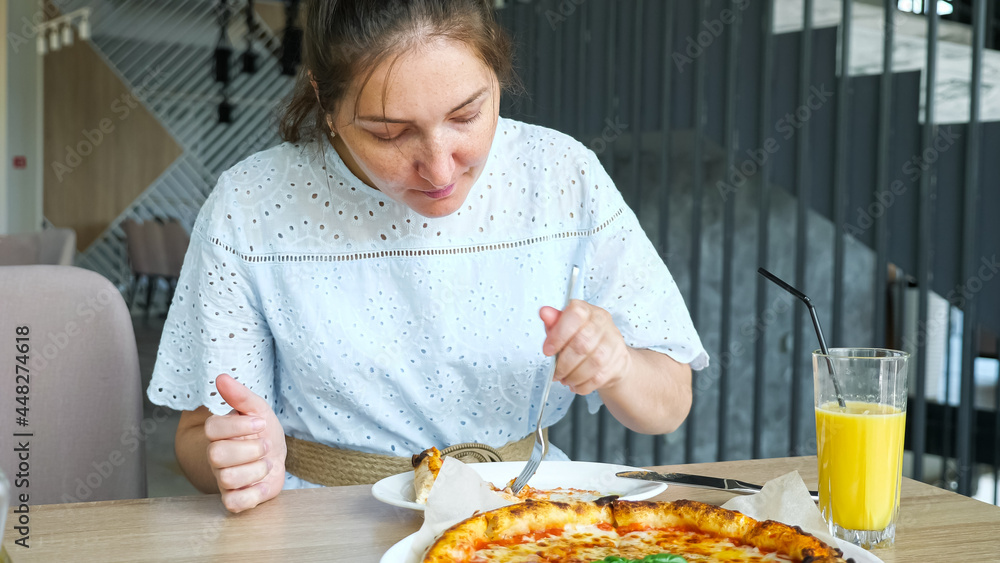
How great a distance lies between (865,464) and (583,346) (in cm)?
28

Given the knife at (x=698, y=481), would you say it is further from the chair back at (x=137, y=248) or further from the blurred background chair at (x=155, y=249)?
the chair back at (x=137, y=248)

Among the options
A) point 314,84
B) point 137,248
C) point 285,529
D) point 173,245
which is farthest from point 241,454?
point 137,248

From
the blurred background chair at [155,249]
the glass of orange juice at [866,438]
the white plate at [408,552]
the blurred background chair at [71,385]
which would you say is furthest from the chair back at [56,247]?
the blurred background chair at [155,249]

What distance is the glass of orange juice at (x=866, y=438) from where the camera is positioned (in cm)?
71

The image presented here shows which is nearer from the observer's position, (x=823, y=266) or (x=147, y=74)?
(x=823, y=266)

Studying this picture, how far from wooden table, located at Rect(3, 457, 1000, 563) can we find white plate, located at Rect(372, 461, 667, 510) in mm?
24

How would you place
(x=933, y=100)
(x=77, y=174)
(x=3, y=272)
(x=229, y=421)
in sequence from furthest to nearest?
1. (x=77, y=174)
2. (x=933, y=100)
3. (x=3, y=272)
4. (x=229, y=421)

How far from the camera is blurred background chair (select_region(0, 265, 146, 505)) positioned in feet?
3.66

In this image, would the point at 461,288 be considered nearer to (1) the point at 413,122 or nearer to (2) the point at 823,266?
(1) the point at 413,122

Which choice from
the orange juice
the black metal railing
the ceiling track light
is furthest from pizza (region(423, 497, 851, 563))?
the ceiling track light

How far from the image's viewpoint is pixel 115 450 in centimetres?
→ 117

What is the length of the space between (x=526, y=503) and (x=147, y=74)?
9.90 meters

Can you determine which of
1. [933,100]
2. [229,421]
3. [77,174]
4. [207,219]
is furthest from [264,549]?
[77,174]

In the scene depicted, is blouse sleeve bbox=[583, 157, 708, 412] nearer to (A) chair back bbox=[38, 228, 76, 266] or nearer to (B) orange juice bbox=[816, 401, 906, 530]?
(B) orange juice bbox=[816, 401, 906, 530]
